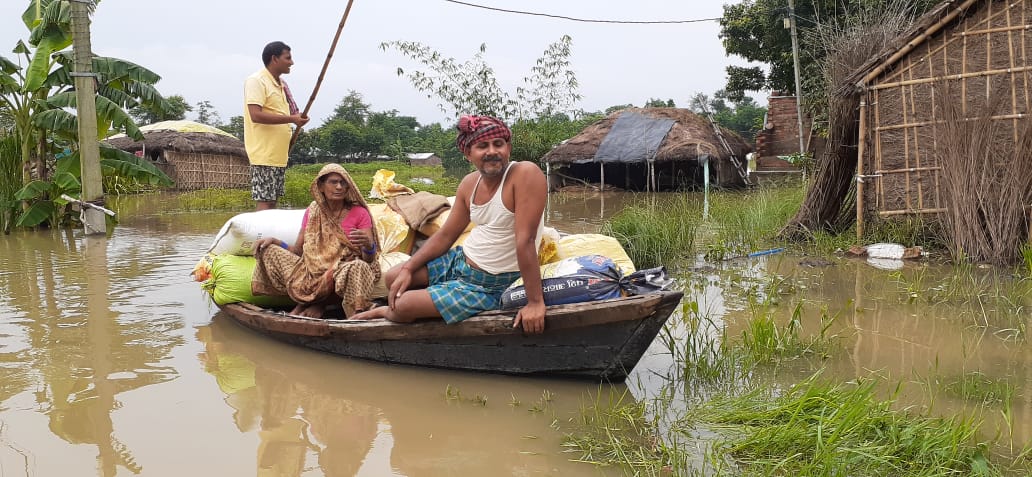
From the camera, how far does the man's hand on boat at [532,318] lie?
10.3 ft

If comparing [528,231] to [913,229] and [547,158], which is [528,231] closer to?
[913,229]

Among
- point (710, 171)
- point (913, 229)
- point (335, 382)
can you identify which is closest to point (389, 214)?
point (335, 382)

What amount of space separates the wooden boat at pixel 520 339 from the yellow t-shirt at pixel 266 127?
1.85 meters

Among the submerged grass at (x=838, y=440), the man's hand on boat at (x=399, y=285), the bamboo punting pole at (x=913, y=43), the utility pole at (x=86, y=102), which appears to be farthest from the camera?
the utility pole at (x=86, y=102)

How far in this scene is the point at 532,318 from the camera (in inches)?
A: 124

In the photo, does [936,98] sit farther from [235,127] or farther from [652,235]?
[235,127]

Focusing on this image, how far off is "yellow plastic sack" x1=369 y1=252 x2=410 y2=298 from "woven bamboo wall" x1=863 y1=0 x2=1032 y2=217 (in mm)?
5028

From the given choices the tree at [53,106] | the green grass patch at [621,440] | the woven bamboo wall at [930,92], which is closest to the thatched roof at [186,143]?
the tree at [53,106]

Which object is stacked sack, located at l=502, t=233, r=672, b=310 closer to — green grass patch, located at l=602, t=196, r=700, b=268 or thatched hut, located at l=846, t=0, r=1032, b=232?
green grass patch, located at l=602, t=196, r=700, b=268

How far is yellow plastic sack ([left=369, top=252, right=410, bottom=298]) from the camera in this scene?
4.01m

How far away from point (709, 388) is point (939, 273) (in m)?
3.64

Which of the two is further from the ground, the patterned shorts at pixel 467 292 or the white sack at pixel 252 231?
the white sack at pixel 252 231

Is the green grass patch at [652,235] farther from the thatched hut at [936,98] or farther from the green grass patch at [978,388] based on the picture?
the green grass patch at [978,388]

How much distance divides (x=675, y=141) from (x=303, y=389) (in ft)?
51.5
